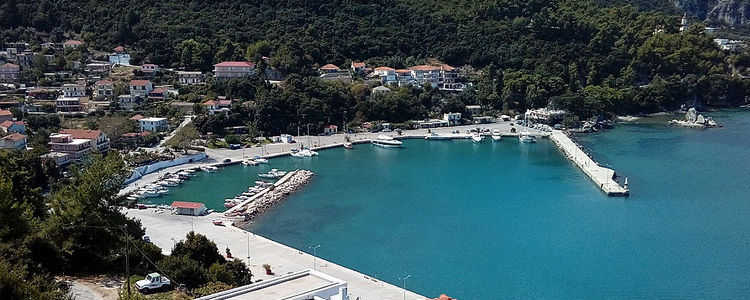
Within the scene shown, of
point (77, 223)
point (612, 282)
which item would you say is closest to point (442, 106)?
point (612, 282)

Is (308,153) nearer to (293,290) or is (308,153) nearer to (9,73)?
(9,73)

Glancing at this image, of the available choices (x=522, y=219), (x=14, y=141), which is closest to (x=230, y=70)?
(x=14, y=141)

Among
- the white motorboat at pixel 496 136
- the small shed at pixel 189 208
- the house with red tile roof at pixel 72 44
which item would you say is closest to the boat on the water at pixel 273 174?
the small shed at pixel 189 208

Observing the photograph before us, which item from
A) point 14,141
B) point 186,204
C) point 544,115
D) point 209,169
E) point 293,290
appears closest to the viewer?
point 293,290

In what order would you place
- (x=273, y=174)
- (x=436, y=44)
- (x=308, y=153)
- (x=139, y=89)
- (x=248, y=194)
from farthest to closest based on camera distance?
(x=436, y=44), (x=139, y=89), (x=308, y=153), (x=273, y=174), (x=248, y=194)

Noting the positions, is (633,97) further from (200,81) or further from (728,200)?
(200,81)

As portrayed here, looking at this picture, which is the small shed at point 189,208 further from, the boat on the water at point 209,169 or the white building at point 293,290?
the white building at point 293,290

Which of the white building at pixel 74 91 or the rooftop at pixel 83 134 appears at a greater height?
the white building at pixel 74 91
